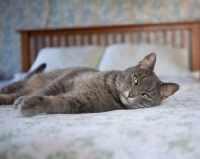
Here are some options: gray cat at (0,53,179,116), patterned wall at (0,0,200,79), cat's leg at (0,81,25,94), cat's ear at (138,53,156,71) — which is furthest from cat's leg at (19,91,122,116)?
patterned wall at (0,0,200,79)

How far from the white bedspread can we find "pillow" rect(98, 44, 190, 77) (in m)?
1.80

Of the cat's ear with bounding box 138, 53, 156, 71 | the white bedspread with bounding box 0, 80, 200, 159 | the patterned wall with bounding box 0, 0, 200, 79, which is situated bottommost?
the white bedspread with bounding box 0, 80, 200, 159

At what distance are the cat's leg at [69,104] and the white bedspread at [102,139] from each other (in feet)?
0.39

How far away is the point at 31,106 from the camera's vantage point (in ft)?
2.93

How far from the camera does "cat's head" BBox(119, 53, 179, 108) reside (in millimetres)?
1089

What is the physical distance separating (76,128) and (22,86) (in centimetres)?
93

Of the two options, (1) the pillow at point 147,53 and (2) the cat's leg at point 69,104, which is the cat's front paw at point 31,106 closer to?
(2) the cat's leg at point 69,104

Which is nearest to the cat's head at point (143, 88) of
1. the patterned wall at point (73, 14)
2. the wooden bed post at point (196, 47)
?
the wooden bed post at point (196, 47)

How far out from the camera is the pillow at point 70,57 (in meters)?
2.68

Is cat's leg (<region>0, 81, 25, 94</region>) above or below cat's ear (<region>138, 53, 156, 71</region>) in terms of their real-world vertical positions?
below

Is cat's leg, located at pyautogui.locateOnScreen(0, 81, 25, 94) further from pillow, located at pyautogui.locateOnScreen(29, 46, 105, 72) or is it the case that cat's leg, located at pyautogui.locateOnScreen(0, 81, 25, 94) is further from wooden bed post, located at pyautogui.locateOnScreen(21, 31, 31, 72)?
wooden bed post, located at pyautogui.locateOnScreen(21, 31, 31, 72)

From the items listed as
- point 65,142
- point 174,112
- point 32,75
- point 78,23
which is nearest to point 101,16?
point 78,23

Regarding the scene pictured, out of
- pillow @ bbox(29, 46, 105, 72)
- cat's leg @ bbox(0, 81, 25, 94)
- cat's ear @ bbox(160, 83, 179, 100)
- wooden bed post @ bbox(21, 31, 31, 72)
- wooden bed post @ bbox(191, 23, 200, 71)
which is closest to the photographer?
cat's ear @ bbox(160, 83, 179, 100)

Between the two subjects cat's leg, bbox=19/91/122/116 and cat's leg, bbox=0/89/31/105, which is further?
cat's leg, bbox=0/89/31/105
